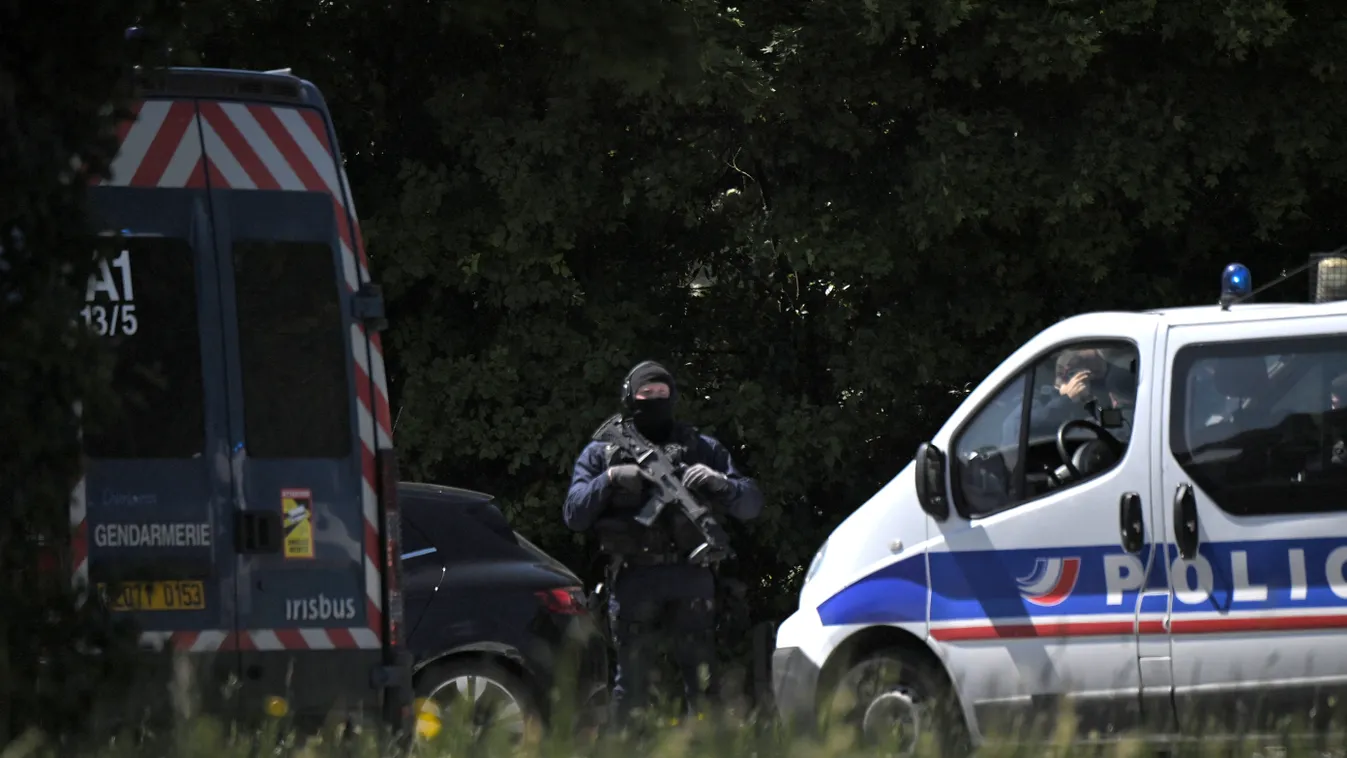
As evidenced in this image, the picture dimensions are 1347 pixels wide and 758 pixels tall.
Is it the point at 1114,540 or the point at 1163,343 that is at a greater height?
the point at 1163,343

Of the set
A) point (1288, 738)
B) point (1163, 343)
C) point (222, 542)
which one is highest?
point (1163, 343)

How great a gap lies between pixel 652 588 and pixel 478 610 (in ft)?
3.13

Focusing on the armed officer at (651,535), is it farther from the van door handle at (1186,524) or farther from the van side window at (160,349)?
the van side window at (160,349)

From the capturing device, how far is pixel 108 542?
593 cm

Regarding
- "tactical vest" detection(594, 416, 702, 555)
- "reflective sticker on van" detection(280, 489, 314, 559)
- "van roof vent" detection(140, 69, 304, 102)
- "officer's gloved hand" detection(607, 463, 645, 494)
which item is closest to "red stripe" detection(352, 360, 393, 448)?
"reflective sticker on van" detection(280, 489, 314, 559)

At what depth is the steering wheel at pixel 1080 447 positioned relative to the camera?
7047 millimetres

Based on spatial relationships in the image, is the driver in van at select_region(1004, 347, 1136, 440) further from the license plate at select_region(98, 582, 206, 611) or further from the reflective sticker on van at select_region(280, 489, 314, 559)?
the license plate at select_region(98, 582, 206, 611)

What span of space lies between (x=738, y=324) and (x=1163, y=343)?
256 inches

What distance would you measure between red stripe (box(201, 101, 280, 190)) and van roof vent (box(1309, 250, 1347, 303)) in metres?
3.68

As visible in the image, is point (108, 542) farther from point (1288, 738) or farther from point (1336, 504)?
point (1336, 504)

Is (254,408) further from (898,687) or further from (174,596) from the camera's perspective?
(898,687)

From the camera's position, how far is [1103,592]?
6941 millimetres

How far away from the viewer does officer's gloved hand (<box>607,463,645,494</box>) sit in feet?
24.3

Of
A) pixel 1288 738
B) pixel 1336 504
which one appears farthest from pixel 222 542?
pixel 1336 504
